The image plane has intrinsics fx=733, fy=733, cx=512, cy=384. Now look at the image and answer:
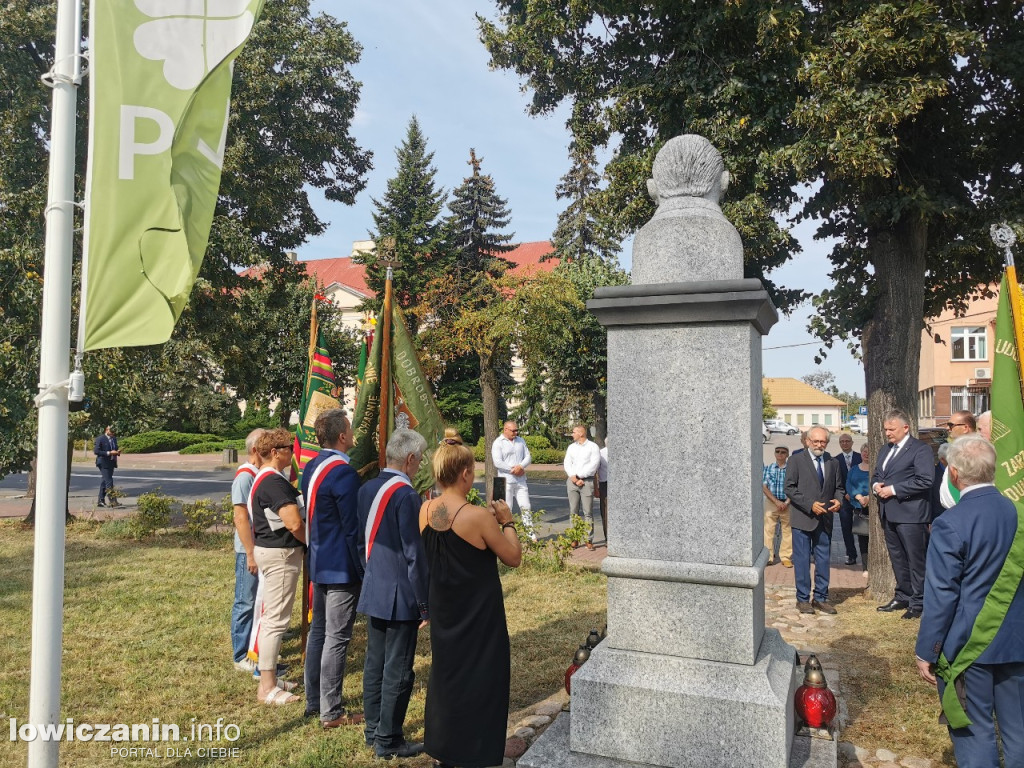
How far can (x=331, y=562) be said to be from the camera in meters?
4.88

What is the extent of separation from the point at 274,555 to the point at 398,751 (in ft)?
5.51

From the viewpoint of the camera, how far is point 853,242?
31.1ft

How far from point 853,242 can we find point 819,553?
4.11 meters

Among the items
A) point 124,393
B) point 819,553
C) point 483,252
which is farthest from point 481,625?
point 483,252

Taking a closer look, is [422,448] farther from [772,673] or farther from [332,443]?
[772,673]

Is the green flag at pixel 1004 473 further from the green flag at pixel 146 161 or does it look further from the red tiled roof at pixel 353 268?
the red tiled roof at pixel 353 268

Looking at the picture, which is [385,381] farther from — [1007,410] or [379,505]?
[1007,410]

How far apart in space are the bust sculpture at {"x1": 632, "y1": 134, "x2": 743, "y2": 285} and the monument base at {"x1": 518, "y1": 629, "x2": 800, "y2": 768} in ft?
6.53

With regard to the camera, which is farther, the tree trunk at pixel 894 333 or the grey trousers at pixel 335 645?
the tree trunk at pixel 894 333

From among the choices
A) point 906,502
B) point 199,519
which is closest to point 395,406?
point 906,502

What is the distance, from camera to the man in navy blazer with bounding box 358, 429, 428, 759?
4375 millimetres

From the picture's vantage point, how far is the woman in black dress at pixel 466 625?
12.4 feet

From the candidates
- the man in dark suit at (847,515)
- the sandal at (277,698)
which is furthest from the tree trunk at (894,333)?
the sandal at (277,698)

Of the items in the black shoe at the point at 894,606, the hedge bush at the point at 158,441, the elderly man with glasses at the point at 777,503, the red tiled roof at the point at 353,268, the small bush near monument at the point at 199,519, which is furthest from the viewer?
the red tiled roof at the point at 353,268
